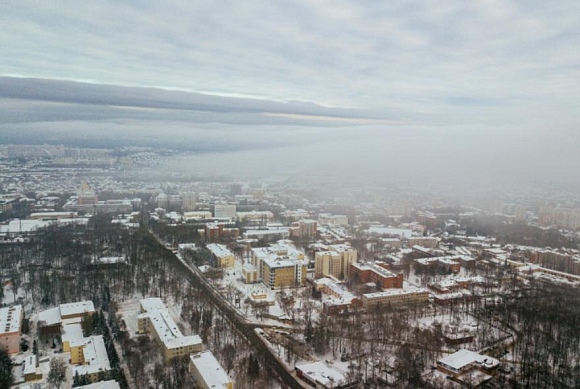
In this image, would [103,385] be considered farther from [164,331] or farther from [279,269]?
[279,269]

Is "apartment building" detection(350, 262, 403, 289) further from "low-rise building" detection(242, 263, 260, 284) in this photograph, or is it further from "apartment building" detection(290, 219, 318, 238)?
"apartment building" detection(290, 219, 318, 238)

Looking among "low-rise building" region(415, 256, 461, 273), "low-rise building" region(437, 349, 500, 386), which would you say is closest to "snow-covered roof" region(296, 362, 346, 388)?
"low-rise building" region(437, 349, 500, 386)

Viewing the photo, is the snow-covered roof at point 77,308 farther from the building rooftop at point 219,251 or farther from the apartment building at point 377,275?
the apartment building at point 377,275

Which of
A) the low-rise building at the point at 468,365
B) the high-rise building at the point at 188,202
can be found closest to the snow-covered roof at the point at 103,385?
the low-rise building at the point at 468,365

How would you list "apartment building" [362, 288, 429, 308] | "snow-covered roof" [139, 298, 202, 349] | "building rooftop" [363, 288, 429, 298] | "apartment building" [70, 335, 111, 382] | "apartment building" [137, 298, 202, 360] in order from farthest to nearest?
"building rooftop" [363, 288, 429, 298]
"apartment building" [362, 288, 429, 308]
"snow-covered roof" [139, 298, 202, 349]
"apartment building" [137, 298, 202, 360]
"apartment building" [70, 335, 111, 382]

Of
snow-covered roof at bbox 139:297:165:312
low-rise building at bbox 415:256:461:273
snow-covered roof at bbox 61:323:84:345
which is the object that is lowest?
low-rise building at bbox 415:256:461:273

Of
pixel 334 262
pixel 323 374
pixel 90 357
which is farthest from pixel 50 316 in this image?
pixel 334 262

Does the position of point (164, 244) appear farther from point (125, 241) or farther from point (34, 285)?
point (34, 285)
